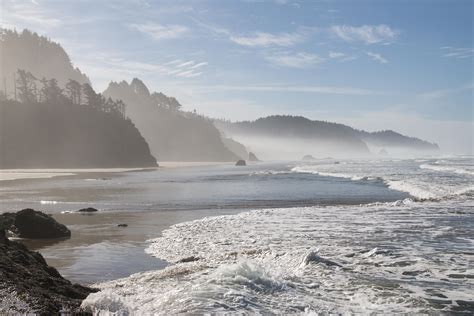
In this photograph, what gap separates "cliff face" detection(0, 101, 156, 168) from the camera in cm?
9131

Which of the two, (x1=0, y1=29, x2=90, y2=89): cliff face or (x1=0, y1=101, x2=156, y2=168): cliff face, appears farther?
(x1=0, y1=29, x2=90, y2=89): cliff face

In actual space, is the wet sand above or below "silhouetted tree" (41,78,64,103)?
below

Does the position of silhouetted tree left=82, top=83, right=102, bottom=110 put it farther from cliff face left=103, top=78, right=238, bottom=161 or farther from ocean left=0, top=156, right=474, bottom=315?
ocean left=0, top=156, right=474, bottom=315

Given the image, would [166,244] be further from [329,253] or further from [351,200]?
[351,200]

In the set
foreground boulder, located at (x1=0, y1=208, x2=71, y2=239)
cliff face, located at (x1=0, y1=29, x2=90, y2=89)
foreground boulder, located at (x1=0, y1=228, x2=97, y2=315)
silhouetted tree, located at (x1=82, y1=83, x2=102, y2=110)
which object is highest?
cliff face, located at (x1=0, y1=29, x2=90, y2=89)

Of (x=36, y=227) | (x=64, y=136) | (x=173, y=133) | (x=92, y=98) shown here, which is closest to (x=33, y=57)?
(x=173, y=133)

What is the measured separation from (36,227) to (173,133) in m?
161

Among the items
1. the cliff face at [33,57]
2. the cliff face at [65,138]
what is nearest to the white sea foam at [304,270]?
the cliff face at [65,138]

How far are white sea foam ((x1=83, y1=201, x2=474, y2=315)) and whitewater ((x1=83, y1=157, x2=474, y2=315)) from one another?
0.06 ft

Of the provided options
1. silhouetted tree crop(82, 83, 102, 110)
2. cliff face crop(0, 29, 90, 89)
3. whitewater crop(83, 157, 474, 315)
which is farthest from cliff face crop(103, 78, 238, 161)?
whitewater crop(83, 157, 474, 315)

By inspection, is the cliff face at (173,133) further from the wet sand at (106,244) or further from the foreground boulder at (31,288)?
the foreground boulder at (31,288)

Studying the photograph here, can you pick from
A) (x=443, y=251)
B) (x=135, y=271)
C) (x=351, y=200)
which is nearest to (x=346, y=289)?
(x=443, y=251)

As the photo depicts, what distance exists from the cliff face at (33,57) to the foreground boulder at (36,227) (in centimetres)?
18197

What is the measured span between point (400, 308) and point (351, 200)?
2056cm
